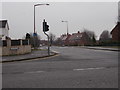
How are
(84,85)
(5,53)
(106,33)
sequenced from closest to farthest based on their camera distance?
(84,85)
(5,53)
(106,33)

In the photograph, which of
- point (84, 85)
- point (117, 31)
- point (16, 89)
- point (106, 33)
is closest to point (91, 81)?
point (84, 85)

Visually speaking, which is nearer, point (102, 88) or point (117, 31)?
point (102, 88)

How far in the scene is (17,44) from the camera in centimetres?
2475

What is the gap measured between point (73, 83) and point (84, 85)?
18.8 inches

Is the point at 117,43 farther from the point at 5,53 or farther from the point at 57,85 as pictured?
the point at 57,85

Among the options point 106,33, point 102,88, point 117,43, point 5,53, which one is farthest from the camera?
point 106,33

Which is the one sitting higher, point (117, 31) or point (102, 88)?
point (117, 31)

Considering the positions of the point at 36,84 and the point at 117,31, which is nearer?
the point at 36,84

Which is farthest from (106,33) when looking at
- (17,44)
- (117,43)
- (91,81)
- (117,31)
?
(91,81)

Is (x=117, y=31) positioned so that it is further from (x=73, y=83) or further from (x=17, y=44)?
(x=73, y=83)

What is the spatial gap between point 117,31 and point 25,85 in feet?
230

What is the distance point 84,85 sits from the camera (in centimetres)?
691

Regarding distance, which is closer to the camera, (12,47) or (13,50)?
(12,47)

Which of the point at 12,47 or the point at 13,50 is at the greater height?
Result: the point at 12,47
